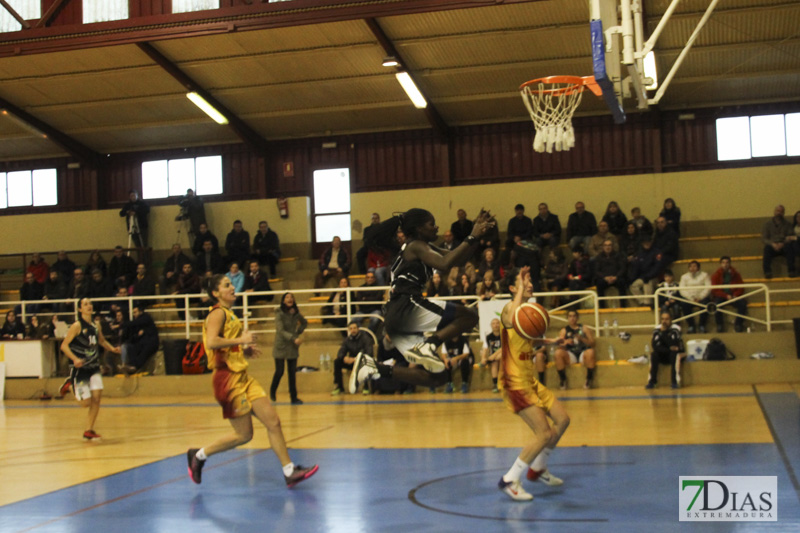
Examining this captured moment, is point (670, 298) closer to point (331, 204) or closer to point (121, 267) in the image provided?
point (331, 204)

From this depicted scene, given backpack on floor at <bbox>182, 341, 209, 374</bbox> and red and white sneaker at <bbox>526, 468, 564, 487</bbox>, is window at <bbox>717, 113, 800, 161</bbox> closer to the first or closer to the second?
backpack on floor at <bbox>182, 341, 209, 374</bbox>

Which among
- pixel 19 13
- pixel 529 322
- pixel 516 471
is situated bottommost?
pixel 516 471

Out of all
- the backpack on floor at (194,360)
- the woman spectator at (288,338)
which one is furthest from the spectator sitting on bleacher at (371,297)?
the backpack on floor at (194,360)

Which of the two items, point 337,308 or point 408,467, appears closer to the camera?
point 408,467

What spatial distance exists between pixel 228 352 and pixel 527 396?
282 centimetres

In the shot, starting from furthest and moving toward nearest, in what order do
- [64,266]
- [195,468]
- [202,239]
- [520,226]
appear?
[64,266], [202,239], [520,226], [195,468]

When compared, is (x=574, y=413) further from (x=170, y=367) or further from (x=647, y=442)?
(x=170, y=367)

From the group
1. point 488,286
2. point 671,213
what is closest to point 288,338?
point 488,286

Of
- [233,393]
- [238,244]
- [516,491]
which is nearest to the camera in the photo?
[516,491]

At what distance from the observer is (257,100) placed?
21.7 metres

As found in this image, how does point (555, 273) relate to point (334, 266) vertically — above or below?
below

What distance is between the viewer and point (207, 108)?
21.2 m

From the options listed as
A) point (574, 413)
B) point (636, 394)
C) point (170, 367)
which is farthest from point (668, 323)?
point (170, 367)

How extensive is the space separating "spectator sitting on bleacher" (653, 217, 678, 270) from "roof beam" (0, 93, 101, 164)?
16.8 metres
